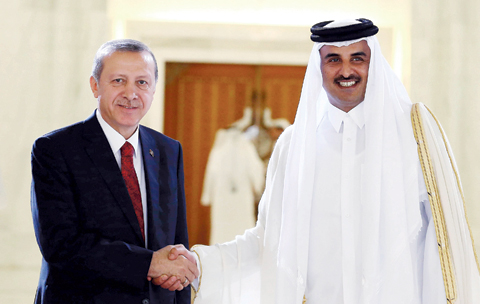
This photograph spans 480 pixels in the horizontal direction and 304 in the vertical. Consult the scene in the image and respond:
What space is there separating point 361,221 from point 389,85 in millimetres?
556

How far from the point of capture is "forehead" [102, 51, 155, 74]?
5.99 feet

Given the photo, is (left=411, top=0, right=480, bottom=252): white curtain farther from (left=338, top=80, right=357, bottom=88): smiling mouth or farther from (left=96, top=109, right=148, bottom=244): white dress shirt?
(left=96, top=109, right=148, bottom=244): white dress shirt

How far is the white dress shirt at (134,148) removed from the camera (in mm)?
1814

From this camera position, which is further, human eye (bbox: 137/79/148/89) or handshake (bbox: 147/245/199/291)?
human eye (bbox: 137/79/148/89)

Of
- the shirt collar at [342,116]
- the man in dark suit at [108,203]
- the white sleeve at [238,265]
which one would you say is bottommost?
the white sleeve at [238,265]

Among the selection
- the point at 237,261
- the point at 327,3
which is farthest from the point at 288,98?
the point at 237,261

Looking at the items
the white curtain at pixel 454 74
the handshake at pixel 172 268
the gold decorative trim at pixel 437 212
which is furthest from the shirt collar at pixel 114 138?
the white curtain at pixel 454 74

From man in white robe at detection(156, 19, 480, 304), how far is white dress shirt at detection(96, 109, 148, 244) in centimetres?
42

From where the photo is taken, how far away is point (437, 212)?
1.70m

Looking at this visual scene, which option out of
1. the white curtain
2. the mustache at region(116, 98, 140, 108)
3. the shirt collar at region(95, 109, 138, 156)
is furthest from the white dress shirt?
the white curtain

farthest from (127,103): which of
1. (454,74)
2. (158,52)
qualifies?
(454,74)

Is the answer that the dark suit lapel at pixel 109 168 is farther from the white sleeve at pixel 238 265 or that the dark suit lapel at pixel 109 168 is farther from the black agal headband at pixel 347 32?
the black agal headband at pixel 347 32

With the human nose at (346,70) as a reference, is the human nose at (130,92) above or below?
below

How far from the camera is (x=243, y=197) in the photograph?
17.9 feet
